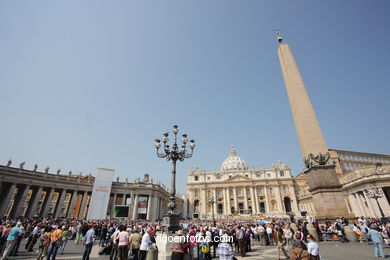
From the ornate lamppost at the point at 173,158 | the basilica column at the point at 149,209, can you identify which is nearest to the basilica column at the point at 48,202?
the basilica column at the point at 149,209

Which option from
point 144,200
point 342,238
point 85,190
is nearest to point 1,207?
point 85,190

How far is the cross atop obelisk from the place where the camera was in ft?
36.8

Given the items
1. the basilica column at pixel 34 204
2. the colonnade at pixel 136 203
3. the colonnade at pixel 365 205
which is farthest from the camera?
the colonnade at pixel 136 203

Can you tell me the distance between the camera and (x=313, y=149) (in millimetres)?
11047

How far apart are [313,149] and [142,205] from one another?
40743 mm

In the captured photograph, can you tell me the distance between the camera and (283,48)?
14.5 meters

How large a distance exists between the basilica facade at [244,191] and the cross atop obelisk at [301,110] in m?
56.1

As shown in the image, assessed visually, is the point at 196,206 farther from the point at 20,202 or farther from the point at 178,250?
the point at 178,250

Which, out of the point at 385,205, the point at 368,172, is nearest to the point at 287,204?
the point at 368,172

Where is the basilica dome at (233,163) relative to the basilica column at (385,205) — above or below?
above

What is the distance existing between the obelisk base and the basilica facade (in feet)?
185

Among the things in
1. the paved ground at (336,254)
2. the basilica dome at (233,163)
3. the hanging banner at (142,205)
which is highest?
the basilica dome at (233,163)

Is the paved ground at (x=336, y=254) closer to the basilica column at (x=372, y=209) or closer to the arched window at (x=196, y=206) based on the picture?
the basilica column at (x=372, y=209)

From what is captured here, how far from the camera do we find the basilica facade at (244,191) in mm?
64812
